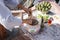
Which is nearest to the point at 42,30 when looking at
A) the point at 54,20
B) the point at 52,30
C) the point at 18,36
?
the point at 52,30

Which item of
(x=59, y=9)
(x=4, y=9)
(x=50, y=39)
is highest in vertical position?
(x=4, y=9)

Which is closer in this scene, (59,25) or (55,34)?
(55,34)

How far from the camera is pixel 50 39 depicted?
964mm

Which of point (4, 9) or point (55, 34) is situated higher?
point (4, 9)

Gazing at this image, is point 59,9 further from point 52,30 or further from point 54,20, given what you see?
point 52,30

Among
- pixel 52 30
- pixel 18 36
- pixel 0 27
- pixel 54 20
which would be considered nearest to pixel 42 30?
pixel 52 30

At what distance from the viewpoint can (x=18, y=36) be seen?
31.7 inches

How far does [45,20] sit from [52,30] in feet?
0.34

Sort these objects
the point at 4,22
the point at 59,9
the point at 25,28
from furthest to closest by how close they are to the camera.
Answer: the point at 59,9 < the point at 25,28 < the point at 4,22

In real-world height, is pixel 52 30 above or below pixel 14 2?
below

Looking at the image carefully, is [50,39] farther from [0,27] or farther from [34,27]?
[0,27]

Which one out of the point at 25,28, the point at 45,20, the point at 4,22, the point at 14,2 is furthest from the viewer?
the point at 45,20

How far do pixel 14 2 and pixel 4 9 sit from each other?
0.15 m

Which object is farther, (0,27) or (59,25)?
(59,25)
